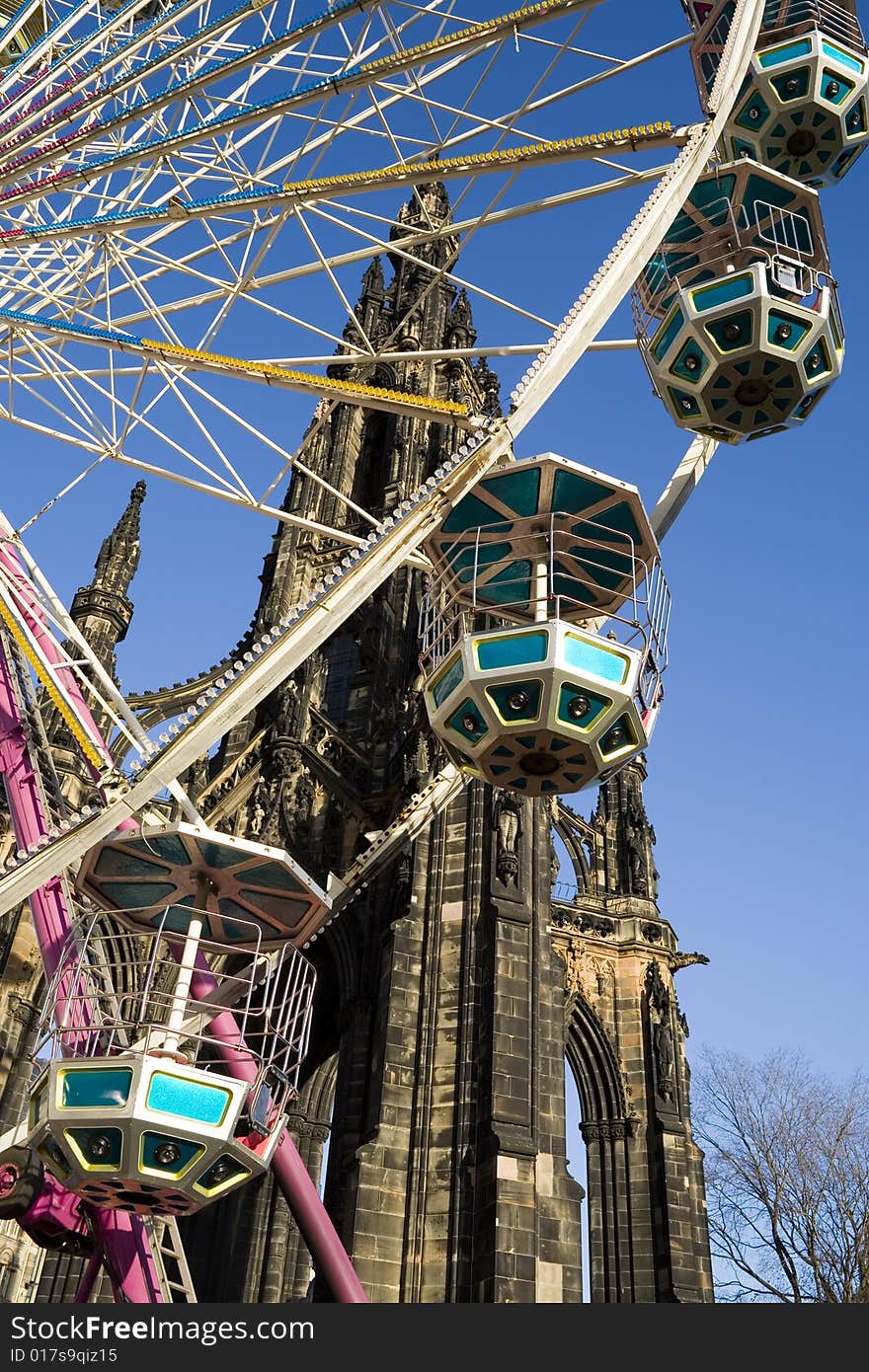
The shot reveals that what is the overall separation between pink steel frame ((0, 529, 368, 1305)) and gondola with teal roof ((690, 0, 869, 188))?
979 cm

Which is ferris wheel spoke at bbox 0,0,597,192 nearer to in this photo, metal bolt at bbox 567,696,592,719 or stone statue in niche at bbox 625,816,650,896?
metal bolt at bbox 567,696,592,719

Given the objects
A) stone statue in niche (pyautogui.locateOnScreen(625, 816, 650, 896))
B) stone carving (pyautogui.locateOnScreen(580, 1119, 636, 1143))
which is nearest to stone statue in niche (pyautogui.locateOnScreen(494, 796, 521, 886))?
stone carving (pyautogui.locateOnScreen(580, 1119, 636, 1143))

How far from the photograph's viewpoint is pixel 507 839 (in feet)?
73.3

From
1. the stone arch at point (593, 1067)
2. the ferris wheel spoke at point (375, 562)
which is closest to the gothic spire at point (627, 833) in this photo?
the stone arch at point (593, 1067)

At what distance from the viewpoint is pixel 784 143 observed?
1597 centimetres

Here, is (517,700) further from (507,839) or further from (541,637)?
(507,839)

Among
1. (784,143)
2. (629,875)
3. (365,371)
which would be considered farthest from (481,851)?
(365,371)

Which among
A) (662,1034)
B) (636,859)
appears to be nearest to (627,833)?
(636,859)

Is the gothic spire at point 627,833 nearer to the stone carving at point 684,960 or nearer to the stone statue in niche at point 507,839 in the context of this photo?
the stone carving at point 684,960

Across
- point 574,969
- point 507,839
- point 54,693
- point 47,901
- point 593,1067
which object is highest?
point 574,969

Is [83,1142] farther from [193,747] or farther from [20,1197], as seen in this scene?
[20,1197]

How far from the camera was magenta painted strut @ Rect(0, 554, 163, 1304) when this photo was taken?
13.7 metres

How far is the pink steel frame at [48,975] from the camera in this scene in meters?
13.5

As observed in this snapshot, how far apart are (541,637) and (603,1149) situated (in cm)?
2317
